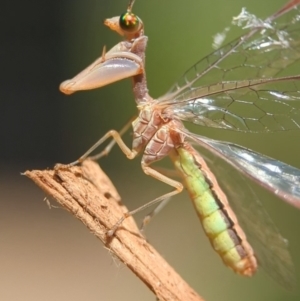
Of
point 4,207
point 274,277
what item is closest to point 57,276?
point 4,207

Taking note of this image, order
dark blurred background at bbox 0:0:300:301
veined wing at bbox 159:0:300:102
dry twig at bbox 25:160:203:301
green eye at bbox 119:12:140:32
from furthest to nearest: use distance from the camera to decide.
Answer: dark blurred background at bbox 0:0:300:301
veined wing at bbox 159:0:300:102
green eye at bbox 119:12:140:32
dry twig at bbox 25:160:203:301

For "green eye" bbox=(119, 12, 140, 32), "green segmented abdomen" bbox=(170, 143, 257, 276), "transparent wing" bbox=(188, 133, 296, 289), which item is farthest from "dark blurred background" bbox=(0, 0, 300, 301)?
"green eye" bbox=(119, 12, 140, 32)

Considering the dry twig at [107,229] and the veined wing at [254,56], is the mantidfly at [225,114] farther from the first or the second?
the dry twig at [107,229]

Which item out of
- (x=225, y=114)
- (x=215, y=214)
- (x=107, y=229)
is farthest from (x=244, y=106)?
(x=107, y=229)

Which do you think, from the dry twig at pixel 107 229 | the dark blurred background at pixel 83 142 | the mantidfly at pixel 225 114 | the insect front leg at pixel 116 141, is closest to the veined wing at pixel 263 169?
the mantidfly at pixel 225 114

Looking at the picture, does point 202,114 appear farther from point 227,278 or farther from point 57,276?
point 57,276

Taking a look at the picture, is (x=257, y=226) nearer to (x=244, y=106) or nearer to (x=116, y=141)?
(x=244, y=106)

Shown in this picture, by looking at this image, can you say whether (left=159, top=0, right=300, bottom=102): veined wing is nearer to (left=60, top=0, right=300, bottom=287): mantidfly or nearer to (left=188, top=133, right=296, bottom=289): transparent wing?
(left=60, top=0, right=300, bottom=287): mantidfly
